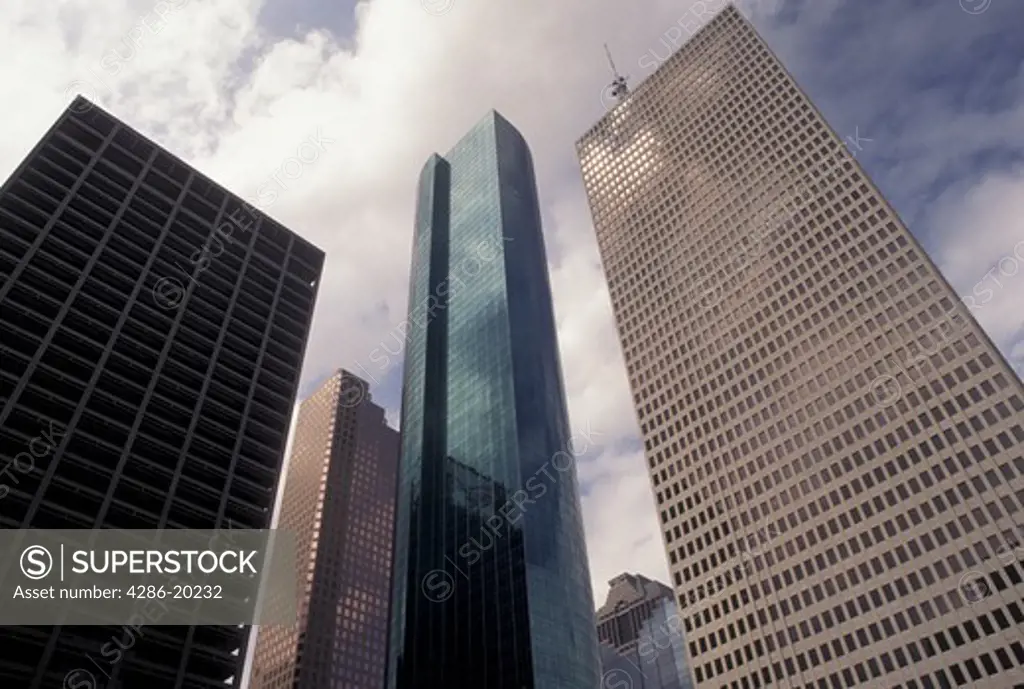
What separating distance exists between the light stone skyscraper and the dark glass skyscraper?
16.8m

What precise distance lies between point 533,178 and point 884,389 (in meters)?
112

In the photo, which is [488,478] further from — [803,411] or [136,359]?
[136,359]

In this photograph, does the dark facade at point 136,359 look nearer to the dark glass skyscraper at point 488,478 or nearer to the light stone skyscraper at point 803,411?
the dark glass skyscraper at point 488,478

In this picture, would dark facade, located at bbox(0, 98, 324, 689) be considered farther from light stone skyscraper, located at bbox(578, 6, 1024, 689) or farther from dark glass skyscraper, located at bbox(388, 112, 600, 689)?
light stone skyscraper, located at bbox(578, 6, 1024, 689)

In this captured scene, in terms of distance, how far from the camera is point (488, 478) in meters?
130

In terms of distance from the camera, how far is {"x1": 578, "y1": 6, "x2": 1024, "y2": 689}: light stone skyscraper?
306 ft

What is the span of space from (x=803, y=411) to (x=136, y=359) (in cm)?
9119

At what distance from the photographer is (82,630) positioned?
73562mm

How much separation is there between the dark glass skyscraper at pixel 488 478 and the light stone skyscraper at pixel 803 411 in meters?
16.8

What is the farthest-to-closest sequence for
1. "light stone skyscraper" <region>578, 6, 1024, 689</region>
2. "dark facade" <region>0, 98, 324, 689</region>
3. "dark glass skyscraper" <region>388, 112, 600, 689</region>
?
"dark glass skyscraper" <region>388, 112, 600, 689</region>, "light stone skyscraper" <region>578, 6, 1024, 689</region>, "dark facade" <region>0, 98, 324, 689</region>

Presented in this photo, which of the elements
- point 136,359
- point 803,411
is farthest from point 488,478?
point 136,359

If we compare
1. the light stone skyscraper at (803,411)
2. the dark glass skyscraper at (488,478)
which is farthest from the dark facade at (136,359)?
the light stone skyscraper at (803,411)

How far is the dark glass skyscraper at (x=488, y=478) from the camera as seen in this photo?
11288cm

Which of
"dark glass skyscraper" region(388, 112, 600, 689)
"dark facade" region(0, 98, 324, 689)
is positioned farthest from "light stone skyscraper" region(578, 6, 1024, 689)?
"dark facade" region(0, 98, 324, 689)
